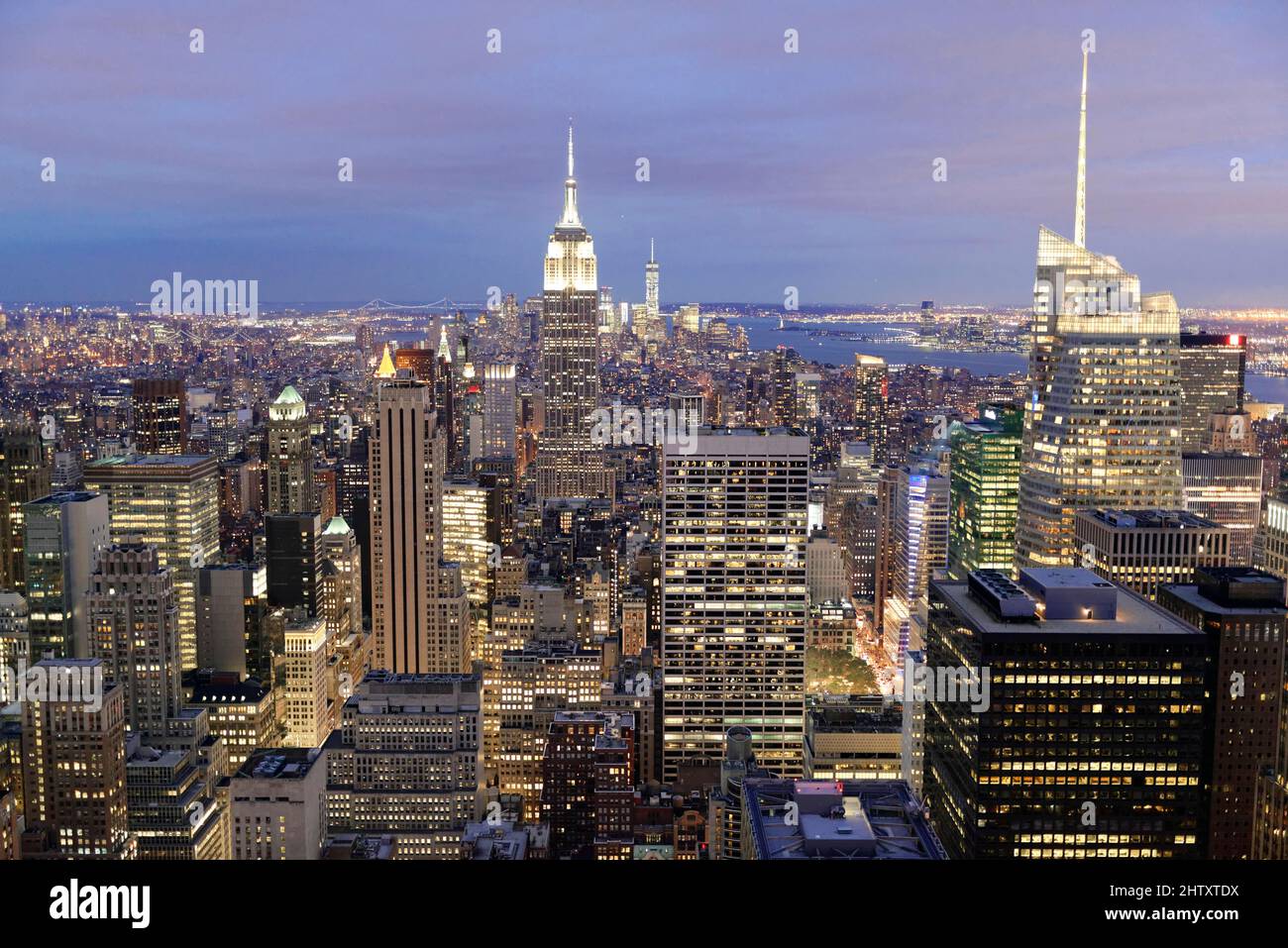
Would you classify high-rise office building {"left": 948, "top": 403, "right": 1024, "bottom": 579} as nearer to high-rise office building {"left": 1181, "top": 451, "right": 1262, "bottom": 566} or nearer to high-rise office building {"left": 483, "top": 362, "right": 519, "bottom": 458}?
high-rise office building {"left": 1181, "top": 451, "right": 1262, "bottom": 566}

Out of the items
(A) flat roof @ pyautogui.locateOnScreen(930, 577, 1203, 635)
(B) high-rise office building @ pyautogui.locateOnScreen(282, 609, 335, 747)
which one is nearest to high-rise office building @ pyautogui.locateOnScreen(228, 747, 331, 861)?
(B) high-rise office building @ pyautogui.locateOnScreen(282, 609, 335, 747)

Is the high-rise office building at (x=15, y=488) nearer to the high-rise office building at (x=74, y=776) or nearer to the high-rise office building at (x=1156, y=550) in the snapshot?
the high-rise office building at (x=74, y=776)

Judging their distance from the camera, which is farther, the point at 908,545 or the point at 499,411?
the point at 499,411

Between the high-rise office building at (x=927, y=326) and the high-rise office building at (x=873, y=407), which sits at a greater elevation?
the high-rise office building at (x=927, y=326)

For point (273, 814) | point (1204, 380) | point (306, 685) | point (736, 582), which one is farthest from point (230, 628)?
A: point (1204, 380)

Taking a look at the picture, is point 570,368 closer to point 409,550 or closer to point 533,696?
point 409,550

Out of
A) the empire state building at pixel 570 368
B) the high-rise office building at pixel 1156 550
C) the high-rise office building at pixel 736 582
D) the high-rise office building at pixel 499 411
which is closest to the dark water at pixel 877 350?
the high-rise office building at pixel 736 582

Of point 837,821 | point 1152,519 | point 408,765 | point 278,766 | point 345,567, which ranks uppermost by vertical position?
point 1152,519
